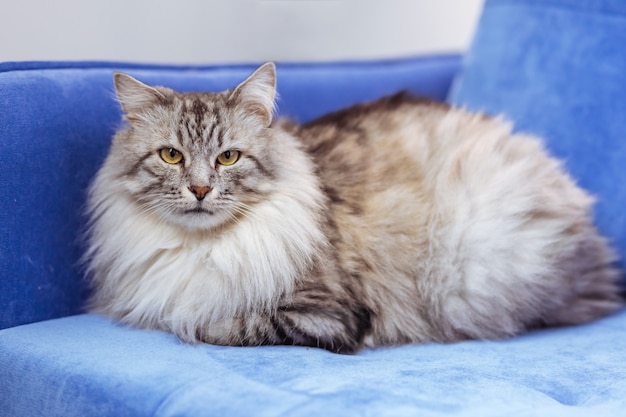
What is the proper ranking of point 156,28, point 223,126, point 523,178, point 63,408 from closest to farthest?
point 63,408 → point 223,126 → point 523,178 → point 156,28

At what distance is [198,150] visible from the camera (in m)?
1.62

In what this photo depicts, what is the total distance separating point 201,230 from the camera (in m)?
1.69

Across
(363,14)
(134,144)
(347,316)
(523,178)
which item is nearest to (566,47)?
(523,178)

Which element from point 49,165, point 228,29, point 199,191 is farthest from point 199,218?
point 228,29

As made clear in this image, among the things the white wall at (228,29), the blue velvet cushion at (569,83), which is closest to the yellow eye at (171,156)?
the white wall at (228,29)

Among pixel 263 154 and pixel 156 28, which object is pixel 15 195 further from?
pixel 156 28

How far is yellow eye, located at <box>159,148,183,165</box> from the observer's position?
1.64m

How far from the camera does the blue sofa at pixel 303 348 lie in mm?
1354

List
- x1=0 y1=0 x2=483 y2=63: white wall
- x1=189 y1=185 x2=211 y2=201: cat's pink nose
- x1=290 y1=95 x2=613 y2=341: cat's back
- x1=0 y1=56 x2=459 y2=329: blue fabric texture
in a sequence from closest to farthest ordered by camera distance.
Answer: x1=189 y1=185 x2=211 y2=201: cat's pink nose
x1=0 y1=56 x2=459 y2=329: blue fabric texture
x1=290 y1=95 x2=613 y2=341: cat's back
x1=0 y1=0 x2=483 y2=63: white wall

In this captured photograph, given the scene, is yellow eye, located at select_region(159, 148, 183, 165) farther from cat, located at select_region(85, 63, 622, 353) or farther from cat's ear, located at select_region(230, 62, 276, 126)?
cat's ear, located at select_region(230, 62, 276, 126)

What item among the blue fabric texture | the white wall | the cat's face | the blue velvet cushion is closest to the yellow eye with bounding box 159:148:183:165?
the cat's face

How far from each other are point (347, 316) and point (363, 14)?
5.59ft

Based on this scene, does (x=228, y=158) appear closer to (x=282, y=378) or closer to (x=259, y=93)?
(x=259, y=93)

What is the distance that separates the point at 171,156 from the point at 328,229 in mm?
404
